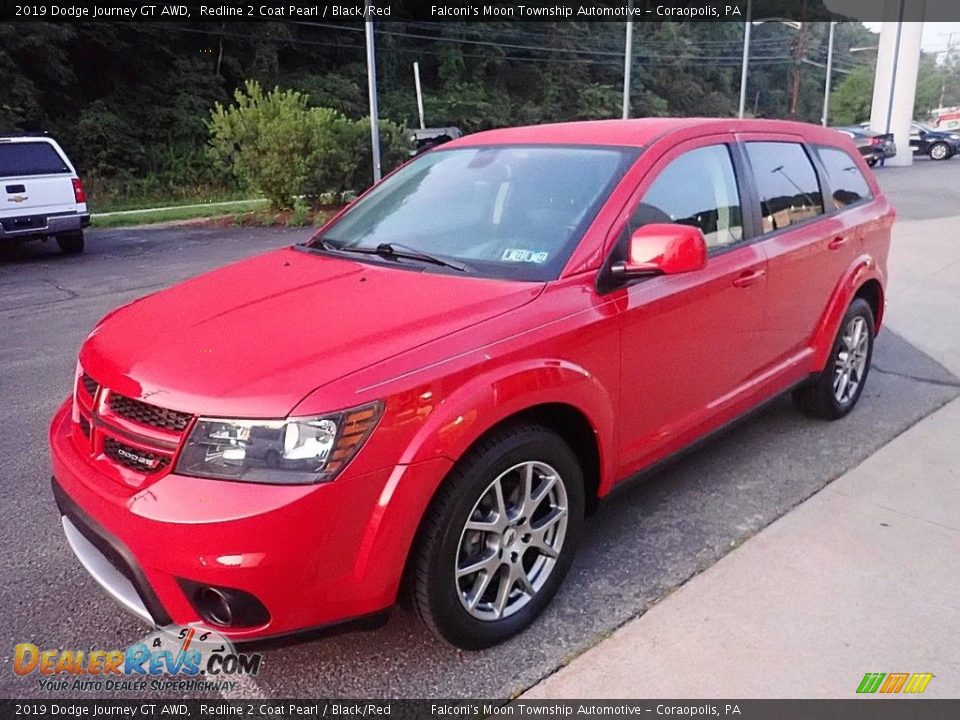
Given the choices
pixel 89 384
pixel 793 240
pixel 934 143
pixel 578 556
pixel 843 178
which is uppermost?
pixel 843 178

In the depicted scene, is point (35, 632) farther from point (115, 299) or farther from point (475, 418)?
point (115, 299)

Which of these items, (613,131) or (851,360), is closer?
(613,131)

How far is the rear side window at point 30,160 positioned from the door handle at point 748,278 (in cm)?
1147

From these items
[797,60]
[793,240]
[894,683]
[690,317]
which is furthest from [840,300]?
[797,60]

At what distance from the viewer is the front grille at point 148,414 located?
2287 mm

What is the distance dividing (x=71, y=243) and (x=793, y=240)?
11977 mm

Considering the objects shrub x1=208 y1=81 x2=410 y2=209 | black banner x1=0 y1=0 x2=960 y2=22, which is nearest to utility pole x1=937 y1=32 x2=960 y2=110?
black banner x1=0 y1=0 x2=960 y2=22

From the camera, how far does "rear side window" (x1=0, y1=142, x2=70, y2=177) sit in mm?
11711

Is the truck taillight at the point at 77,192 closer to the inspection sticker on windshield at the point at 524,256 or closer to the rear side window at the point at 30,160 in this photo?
the rear side window at the point at 30,160

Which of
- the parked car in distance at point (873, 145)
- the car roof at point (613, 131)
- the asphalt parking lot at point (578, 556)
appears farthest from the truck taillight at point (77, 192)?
the parked car in distance at point (873, 145)

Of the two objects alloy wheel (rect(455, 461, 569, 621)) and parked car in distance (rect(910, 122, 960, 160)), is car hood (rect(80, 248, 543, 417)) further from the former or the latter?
parked car in distance (rect(910, 122, 960, 160))

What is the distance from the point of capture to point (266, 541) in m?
2.14

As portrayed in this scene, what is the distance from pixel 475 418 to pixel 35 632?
179 cm

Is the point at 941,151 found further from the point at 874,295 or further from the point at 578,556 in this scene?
the point at 578,556
